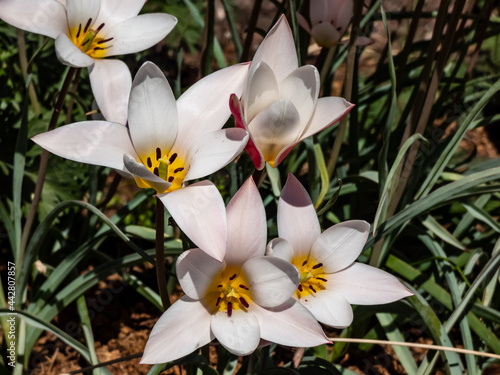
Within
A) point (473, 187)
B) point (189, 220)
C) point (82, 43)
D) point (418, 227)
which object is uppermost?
point (82, 43)

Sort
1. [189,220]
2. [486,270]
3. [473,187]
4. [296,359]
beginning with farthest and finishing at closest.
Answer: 1. [473,187]
2. [486,270]
3. [296,359]
4. [189,220]

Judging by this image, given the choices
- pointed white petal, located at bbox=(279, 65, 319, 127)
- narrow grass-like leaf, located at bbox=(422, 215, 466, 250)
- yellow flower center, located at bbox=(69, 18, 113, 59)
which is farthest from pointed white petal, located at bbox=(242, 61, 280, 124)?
narrow grass-like leaf, located at bbox=(422, 215, 466, 250)

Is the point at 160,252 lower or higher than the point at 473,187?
higher

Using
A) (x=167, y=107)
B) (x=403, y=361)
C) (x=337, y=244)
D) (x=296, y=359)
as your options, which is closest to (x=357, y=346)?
(x=403, y=361)

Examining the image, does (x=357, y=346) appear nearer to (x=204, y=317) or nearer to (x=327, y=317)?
(x=327, y=317)

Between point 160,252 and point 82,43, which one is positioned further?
point 82,43

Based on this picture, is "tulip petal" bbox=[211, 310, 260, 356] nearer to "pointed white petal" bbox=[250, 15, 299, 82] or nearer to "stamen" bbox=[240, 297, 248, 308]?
"stamen" bbox=[240, 297, 248, 308]
